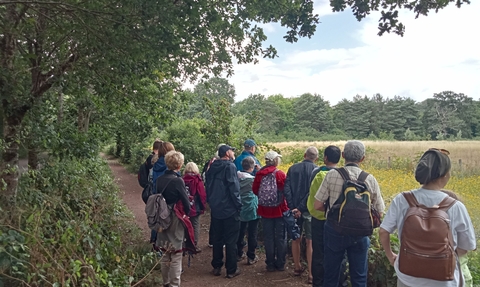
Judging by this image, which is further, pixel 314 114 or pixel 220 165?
pixel 314 114

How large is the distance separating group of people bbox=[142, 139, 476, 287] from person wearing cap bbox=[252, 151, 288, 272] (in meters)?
0.01

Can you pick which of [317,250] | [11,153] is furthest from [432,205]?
[11,153]

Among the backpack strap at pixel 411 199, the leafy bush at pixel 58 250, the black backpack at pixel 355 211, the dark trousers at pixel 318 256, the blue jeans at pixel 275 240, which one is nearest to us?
the backpack strap at pixel 411 199

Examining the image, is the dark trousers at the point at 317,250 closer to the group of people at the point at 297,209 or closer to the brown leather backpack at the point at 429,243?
the group of people at the point at 297,209

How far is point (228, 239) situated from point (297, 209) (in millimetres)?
1124

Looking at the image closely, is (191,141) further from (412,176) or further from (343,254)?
(343,254)

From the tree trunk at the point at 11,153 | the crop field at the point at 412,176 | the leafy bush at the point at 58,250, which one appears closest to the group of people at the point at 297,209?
the leafy bush at the point at 58,250

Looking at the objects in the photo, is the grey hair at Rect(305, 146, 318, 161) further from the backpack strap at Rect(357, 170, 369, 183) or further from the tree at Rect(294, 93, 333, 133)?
the tree at Rect(294, 93, 333, 133)

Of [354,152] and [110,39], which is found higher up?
[110,39]

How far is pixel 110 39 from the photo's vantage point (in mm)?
4598

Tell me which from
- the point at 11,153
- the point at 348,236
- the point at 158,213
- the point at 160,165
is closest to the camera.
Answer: the point at 348,236

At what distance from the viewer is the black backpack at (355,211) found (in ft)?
→ 11.6

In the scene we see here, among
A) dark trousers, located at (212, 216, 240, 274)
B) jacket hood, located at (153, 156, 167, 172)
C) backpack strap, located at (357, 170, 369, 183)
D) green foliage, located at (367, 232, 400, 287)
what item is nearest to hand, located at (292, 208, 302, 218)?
dark trousers, located at (212, 216, 240, 274)

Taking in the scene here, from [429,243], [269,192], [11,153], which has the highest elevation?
[11,153]
